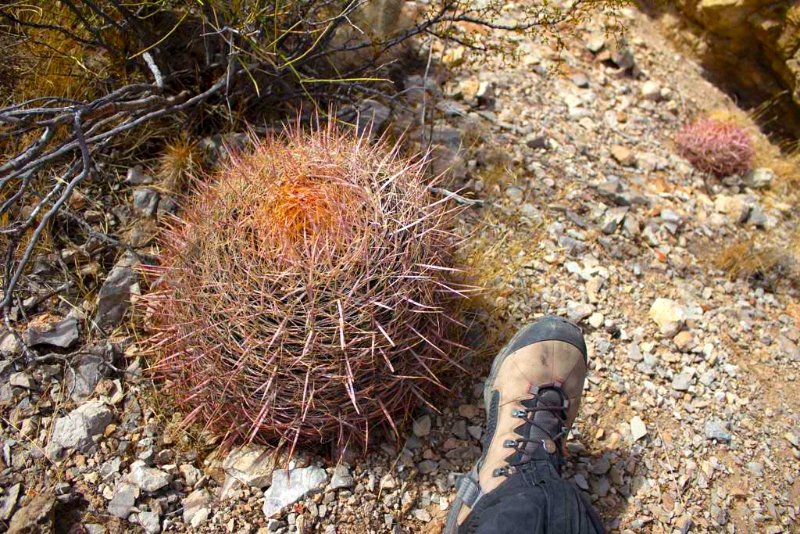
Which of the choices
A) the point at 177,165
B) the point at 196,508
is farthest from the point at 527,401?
the point at 177,165

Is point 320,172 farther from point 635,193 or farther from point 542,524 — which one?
point 635,193

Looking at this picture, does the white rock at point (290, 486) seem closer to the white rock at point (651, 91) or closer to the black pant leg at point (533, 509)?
the black pant leg at point (533, 509)

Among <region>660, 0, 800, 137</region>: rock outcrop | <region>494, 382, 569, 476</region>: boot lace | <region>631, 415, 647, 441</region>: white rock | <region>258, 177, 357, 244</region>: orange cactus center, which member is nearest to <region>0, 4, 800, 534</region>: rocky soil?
<region>631, 415, 647, 441</region>: white rock

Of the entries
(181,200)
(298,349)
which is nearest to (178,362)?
(298,349)

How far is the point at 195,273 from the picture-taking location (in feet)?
5.93

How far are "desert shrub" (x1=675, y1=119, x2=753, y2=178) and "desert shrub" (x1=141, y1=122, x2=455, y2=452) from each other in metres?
2.55

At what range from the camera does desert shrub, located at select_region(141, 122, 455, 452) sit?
1648mm

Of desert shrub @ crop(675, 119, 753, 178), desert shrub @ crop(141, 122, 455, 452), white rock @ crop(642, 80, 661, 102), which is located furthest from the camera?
white rock @ crop(642, 80, 661, 102)

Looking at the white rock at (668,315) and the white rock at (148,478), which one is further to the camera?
the white rock at (668,315)

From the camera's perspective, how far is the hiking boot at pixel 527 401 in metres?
2.07

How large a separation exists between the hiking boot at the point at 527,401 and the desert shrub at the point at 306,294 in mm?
375

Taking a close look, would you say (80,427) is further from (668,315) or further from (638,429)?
(668,315)

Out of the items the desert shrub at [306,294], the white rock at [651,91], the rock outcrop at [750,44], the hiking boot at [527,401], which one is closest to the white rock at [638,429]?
the hiking boot at [527,401]

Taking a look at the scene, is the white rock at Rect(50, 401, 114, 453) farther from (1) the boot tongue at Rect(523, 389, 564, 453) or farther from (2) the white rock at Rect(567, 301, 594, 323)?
(2) the white rock at Rect(567, 301, 594, 323)
